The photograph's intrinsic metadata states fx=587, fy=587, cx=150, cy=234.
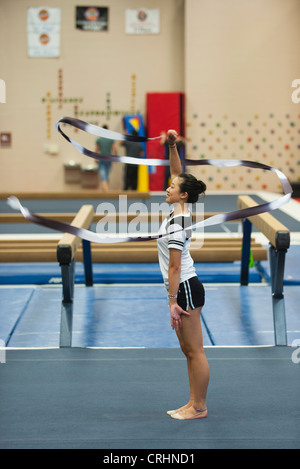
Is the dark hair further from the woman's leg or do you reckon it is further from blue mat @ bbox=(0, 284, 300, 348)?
blue mat @ bbox=(0, 284, 300, 348)

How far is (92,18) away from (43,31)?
4.25 feet

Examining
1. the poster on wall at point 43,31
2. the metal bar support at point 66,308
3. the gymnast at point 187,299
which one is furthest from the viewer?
the poster on wall at point 43,31

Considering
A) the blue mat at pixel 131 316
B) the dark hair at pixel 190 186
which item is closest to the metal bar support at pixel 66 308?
the blue mat at pixel 131 316

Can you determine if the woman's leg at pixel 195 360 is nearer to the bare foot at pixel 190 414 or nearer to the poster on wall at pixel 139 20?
the bare foot at pixel 190 414

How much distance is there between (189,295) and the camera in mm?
2809

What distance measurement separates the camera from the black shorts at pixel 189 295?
280 cm

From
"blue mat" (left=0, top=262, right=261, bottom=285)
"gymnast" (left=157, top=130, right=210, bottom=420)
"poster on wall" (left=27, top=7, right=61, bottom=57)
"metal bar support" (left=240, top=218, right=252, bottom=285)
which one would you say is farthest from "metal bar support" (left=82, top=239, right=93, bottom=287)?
"poster on wall" (left=27, top=7, right=61, bottom=57)

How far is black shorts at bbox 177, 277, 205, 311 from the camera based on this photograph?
280cm

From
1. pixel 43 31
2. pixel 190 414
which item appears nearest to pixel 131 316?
pixel 190 414

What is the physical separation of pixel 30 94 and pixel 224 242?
32.5 ft

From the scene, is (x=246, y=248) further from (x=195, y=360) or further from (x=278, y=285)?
(x=195, y=360)

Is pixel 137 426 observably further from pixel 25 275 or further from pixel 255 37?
pixel 255 37

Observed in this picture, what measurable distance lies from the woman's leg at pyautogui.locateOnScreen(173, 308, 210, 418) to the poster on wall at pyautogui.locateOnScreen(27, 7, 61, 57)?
1350 centimetres

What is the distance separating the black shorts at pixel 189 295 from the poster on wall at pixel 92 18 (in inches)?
531
